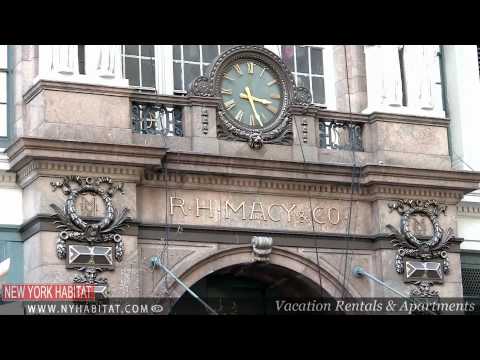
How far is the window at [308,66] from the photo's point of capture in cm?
2145

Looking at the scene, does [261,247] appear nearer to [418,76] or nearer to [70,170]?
[70,170]

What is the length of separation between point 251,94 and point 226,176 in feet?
4.79

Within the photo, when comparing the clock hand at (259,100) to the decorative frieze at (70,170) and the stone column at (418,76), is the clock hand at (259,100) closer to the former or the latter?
the decorative frieze at (70,170)

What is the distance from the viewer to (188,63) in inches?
813

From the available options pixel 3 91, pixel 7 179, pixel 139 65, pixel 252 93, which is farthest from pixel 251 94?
pixel 7 179

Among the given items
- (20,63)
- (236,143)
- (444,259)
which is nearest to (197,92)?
(236,143)

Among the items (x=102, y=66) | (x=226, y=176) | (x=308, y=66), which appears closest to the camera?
(x=102, y=66)

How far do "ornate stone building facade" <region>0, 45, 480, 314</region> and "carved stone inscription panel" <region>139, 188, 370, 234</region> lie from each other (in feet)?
0.07

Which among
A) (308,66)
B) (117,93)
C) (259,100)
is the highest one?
(308,66)

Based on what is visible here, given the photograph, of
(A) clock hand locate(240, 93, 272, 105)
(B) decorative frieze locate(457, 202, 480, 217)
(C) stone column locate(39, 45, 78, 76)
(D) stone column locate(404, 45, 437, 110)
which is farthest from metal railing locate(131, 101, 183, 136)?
(B) decorative frieze locate(457, 202, 480, 217)

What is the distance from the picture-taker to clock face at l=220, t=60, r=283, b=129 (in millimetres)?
19922

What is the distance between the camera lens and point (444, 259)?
20.5 metres

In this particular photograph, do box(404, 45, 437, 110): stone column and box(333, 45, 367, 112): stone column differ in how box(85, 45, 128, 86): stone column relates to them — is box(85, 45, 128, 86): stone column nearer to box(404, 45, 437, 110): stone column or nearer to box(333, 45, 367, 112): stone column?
box(333, 45, 367, 112): stone column

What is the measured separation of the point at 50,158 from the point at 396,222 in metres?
5.55
